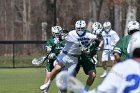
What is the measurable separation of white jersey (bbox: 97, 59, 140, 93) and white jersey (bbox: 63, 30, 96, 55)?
23.3ft

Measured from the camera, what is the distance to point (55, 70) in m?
13.0

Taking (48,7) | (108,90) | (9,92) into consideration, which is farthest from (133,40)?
(48,7)

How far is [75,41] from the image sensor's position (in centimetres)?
1253

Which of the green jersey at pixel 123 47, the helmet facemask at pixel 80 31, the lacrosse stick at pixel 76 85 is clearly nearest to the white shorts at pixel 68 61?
the helmet facemask at pixel 80 31

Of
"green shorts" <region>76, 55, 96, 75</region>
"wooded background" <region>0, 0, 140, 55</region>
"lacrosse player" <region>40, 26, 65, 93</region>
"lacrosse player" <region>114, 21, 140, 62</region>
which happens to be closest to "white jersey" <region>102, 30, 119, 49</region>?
"lacrosse player" <region>40, 26, 65, 93</region>

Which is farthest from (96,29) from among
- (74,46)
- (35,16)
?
(35,16)

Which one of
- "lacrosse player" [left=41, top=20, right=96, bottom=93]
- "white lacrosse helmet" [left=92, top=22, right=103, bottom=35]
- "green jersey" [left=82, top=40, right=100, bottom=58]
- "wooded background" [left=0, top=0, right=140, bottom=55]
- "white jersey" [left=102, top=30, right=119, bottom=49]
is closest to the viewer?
"lacrosse player" [left=41, top=20, right=96, bottom=93]

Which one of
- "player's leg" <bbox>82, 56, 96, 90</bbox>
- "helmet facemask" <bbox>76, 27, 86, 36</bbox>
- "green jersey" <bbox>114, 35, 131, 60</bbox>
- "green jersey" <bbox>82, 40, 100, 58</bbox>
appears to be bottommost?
"player's leg" <bbox>82, 56, 96, 90</bbox>

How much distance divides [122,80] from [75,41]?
7.24 m

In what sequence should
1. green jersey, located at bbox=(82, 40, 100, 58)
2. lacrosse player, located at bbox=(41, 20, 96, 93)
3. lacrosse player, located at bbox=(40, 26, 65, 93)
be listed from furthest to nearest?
lacrosse player, located at bbox=(40, 26, 65, 93)
green jersey, located at bbox=(82, 40, 100, 58)
lacrosse player, located at bbox=(41, 20, 96, 93)

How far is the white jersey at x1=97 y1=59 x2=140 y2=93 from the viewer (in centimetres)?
529

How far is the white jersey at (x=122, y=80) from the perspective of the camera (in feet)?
17.4

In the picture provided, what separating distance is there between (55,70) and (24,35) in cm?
3689

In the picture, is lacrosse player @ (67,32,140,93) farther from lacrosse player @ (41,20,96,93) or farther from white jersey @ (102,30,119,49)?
white jersey @ (102,30,119,49)
